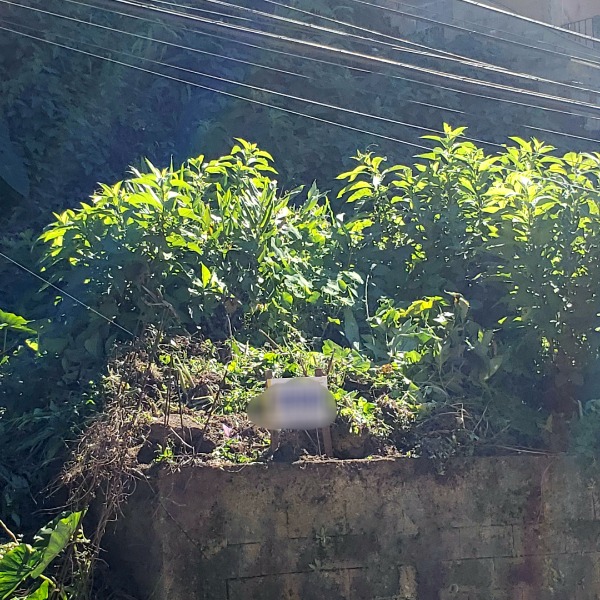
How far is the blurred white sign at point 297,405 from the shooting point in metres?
3.19

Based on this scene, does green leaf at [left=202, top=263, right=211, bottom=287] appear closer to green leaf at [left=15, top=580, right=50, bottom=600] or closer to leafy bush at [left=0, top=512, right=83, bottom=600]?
leafy bush at [left=0, top=512, right=83, bottom=600]

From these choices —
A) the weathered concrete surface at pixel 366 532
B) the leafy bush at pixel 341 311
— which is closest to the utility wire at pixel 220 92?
the leafy bush at pixel 341 311

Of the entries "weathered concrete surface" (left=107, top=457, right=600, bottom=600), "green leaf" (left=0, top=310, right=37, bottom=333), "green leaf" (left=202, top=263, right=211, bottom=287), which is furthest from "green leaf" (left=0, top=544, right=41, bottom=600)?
"green leaf" (left=202, top=263, right=211, bottom=287)

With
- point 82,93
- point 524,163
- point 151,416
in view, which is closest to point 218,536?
point 151,416

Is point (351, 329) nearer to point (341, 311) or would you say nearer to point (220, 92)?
point (341, 311)

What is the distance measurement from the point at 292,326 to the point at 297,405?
0.94 meters

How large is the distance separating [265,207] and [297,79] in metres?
3.78

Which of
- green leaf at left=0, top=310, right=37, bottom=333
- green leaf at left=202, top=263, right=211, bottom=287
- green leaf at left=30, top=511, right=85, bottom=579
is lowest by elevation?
green leaf at left=30, top=511, right=85, bottom=579

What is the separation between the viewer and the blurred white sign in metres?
3.19

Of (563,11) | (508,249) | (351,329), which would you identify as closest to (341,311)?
(351,329)

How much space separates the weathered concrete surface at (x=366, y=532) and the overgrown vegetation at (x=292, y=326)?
12 cm

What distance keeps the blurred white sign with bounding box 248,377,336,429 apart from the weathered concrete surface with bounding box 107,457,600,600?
189 millimetres

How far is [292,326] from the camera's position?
4.09 metres

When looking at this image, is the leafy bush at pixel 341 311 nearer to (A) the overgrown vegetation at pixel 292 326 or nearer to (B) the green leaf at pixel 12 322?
(A) the overgrown vegetation at pixel 292 326
